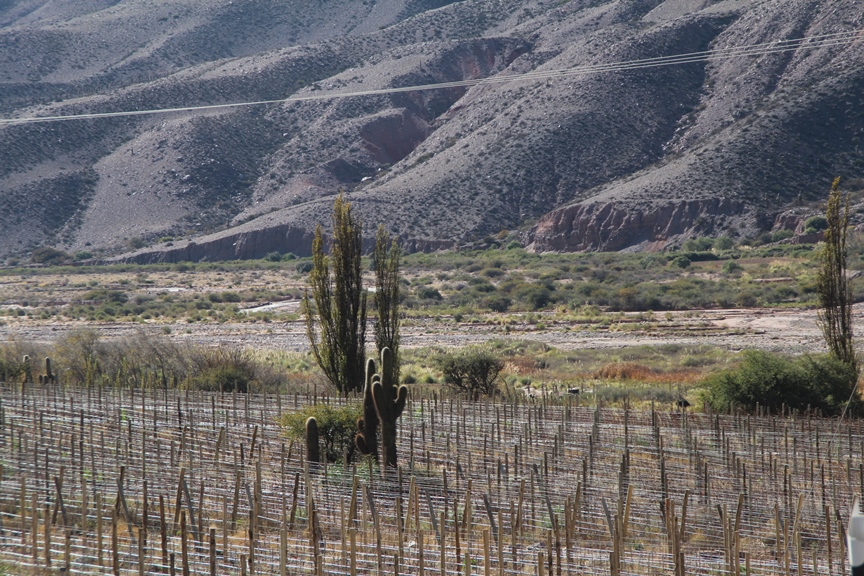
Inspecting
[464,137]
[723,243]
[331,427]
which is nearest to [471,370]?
[331,427]

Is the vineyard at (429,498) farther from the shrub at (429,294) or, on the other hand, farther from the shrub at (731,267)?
the shrub at (731,267)

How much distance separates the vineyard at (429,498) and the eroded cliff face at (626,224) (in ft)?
163

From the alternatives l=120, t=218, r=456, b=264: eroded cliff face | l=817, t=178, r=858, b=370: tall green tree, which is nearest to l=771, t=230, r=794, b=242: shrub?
l=120, t=218, r=456, b=264: eroded cliff face

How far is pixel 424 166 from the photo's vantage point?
258 ft

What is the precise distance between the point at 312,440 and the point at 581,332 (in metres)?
26.9

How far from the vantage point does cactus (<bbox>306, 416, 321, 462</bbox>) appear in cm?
1098

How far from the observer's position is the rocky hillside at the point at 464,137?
65.8m


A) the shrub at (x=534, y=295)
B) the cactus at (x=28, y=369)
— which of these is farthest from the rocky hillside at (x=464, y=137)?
the cactus at (x=28, y=369)

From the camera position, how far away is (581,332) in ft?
122

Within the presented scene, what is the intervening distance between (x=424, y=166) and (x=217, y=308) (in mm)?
31809

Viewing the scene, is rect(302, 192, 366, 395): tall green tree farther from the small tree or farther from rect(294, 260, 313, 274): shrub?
rect(294, 260, 313, 274): shrub

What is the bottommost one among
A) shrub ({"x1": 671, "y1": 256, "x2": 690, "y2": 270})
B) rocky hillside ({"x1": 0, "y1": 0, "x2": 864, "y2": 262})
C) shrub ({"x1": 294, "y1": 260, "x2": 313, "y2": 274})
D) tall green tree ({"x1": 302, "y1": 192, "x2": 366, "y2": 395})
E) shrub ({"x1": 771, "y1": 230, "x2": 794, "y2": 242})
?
tall green tree ({"x1": 302, "y1": 192, "x2": 366, "y2": 395})

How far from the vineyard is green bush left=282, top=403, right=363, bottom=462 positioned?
275mm

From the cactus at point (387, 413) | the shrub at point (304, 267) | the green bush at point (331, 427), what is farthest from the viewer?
the shrub at point (304, 267)
